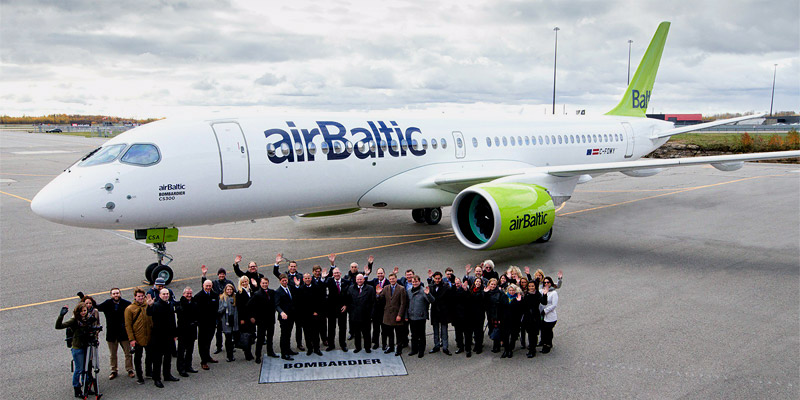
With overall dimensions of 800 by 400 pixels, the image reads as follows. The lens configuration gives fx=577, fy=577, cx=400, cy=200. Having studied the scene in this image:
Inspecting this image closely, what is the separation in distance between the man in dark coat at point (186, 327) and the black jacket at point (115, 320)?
0.74 metres

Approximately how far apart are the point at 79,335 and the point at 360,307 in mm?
3735

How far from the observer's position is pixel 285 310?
8602mm

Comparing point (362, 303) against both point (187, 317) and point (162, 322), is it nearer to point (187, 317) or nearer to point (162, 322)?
point (187, 317)

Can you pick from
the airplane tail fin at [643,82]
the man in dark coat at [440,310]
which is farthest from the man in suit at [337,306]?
the airplane tail fin at [643,82]

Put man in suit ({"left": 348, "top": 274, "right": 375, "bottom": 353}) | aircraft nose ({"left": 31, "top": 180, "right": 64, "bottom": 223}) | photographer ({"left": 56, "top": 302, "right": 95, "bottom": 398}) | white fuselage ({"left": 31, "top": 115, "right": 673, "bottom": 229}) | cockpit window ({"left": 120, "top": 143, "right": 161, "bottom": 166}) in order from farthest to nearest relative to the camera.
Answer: cockpit window ({"left": 120, "top": 143, "right": 161, "bottom": 166}), white fuselage ({"left": 31, "top": 115, "right": 673, "bottom": 229}), aircraft nose ({"left": 31, "top": 180, "right": 64, "bottom": 223}), man in suit ({"left": 348, "top": 274, "right": 375, "bottom": 353}), photographer ({"left": 56, "top": 302, "right": 95, "bottom": 398})

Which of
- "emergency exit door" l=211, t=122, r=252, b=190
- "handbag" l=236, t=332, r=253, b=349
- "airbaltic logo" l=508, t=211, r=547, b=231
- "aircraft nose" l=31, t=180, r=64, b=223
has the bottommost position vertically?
"handbag" l=236, t=332, r=253, b=349

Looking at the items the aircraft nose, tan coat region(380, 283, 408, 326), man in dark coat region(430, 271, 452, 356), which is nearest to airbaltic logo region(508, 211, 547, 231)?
man in dark coat region(430, 271, 452, 356)

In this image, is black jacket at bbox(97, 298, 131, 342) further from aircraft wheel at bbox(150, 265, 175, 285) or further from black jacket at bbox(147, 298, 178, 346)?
aircraft wheel at bbox(150, 265, 175, 285)

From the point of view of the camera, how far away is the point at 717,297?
11383 millimetres

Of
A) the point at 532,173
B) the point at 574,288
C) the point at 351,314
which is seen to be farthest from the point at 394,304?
the point at 532,173

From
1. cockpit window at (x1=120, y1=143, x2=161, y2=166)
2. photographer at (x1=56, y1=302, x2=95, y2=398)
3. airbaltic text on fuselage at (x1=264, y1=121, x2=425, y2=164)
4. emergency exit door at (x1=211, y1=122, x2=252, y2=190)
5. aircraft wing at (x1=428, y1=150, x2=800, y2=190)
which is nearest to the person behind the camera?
photographer at (x1=56, y1=302, x2=95, y2=398)

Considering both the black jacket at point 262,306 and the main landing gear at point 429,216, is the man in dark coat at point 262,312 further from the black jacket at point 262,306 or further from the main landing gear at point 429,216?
the main landing gear at point 429,216

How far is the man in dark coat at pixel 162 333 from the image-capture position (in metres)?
7.66

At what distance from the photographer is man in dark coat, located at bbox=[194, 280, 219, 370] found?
8.12 meters
